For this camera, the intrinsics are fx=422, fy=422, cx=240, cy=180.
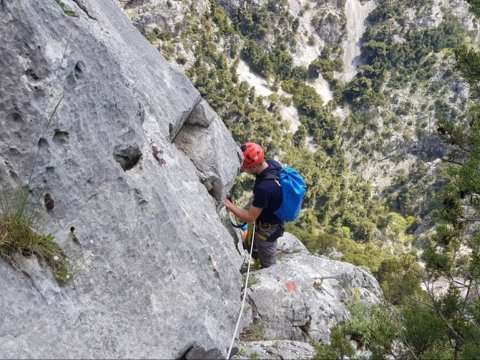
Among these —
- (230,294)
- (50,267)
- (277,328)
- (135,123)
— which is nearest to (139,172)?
(135,123)

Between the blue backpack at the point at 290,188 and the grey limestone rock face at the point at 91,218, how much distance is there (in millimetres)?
2174

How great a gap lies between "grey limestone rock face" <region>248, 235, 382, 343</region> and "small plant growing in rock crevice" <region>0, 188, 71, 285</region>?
3769 millimetres

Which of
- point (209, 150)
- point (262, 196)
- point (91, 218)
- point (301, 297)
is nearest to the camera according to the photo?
point (91, 218)

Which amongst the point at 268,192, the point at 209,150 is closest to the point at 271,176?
the point at 268,192

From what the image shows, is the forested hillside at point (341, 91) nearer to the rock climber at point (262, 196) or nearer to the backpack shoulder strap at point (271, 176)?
the rock climber at point (262, 196)

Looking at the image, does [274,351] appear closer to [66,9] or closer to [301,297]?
[301,297]

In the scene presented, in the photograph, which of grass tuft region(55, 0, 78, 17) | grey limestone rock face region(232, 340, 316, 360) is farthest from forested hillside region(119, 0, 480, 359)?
grass tuft region(55, 0, 78, 17)

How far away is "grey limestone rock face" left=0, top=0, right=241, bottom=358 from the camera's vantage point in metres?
4.36

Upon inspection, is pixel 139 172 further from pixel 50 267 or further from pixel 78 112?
pixel 50 267

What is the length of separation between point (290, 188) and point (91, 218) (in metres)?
3.91

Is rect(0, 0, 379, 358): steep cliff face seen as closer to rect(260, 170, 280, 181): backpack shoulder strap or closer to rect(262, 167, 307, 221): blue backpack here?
rect(260, 170, 280, 181): backpack shoulder strap

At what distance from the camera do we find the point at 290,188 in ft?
25.7

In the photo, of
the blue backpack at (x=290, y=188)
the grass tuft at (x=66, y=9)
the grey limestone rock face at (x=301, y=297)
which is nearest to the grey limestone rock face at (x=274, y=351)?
the grey limestone rock face at (x=301, y=297)

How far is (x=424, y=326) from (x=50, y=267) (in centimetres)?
434
